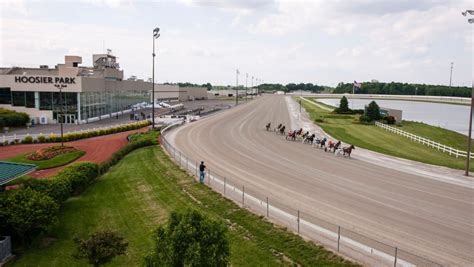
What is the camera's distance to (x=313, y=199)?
732 inches

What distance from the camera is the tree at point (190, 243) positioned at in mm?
9656

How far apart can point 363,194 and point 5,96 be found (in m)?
59.0

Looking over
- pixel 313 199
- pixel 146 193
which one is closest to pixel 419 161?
pixel 313 199

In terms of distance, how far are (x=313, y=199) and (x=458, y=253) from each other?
22.3 ft

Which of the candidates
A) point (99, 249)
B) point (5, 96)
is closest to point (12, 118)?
point (5, 96)

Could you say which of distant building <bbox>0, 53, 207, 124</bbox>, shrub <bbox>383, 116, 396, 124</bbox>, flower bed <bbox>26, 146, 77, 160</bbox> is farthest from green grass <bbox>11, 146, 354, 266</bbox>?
shrub <bbox>383, 116, 396, 124</bbox>

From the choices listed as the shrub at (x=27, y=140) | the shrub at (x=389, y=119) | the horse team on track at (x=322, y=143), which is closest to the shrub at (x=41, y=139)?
the shrub at (x=27, y=140)

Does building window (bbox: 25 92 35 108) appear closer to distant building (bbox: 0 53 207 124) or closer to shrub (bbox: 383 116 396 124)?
distant building (bbox: 0 53 207 124)

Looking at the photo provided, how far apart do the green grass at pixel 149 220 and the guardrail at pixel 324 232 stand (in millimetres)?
552

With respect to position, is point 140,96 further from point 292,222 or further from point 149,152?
point 292,222

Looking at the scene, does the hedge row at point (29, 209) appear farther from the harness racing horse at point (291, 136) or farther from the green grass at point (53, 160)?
the harness racing horse at point (291, 136)

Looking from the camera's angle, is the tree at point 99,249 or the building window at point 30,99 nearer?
the tree at point 99,249

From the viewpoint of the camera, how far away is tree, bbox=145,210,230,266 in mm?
9656

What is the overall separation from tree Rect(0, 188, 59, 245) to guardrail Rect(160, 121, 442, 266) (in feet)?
25.7
